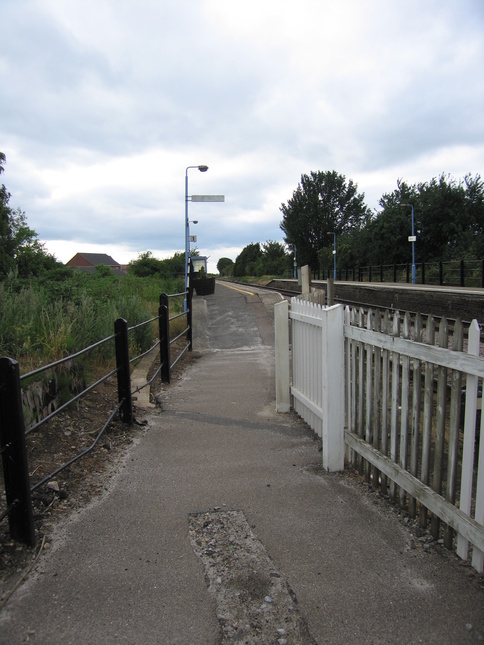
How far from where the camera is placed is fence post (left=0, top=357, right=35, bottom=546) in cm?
263

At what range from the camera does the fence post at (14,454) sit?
8.64ft

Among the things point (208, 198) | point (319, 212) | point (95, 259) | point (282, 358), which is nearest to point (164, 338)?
point (282, 358)

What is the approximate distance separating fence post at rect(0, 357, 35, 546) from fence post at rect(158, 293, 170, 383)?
14.6 feet

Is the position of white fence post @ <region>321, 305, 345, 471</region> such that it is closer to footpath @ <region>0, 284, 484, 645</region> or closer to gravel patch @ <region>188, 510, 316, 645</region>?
footpath @ <region>0, 284, 484, 645</region>

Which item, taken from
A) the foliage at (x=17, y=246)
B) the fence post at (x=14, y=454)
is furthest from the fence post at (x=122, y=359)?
the foliage at (x=17, y=246)

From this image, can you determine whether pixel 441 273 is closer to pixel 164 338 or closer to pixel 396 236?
pixel 396 236

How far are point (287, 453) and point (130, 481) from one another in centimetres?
142

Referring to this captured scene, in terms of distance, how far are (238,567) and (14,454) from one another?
4.49 feet

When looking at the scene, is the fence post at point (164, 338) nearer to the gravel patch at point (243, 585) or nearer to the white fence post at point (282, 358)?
the white fence post at point (282, 358)

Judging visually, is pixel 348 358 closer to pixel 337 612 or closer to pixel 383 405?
pixel 383 405

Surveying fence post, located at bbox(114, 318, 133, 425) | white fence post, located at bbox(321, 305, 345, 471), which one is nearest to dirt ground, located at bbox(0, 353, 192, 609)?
fence post, located at bbox(114, 318, 133, 425)

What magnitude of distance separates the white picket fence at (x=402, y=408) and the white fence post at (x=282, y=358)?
2.36 ft

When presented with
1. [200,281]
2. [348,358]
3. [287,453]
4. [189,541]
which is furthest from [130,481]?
[200,281]

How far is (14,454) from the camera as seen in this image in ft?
8.85
